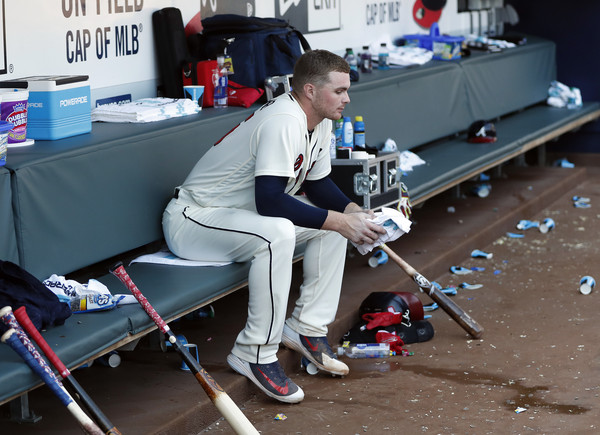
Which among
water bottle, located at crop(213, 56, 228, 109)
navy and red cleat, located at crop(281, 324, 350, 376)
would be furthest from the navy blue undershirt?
water bottle, located at crop(213, 56, 228, 109)

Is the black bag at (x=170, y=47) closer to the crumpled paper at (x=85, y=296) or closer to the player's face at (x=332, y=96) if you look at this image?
the player's face at (x=332, y=96)

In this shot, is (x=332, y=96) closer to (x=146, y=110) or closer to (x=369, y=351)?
(x=146, y=110)

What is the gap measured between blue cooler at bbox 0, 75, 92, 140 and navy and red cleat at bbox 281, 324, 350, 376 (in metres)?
1.27

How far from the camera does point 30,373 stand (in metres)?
2.83

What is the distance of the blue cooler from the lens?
3941mm

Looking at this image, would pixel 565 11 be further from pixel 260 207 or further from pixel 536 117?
pixel 260 207

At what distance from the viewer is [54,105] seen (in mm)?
3953

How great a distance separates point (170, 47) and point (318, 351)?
1.87 meters

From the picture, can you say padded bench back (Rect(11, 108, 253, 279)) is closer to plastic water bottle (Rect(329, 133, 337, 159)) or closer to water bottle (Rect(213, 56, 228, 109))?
water bottle (Rect(213, 56, 228, 109))

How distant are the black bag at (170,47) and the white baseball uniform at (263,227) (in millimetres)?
1098

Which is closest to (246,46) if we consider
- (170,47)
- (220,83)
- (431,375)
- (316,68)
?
(220,83)

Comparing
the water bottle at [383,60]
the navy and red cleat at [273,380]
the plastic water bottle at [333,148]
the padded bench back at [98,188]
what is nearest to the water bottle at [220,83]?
the padded bench back at [98,188]

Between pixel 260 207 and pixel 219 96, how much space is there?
141cm

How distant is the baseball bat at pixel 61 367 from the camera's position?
2914mm
